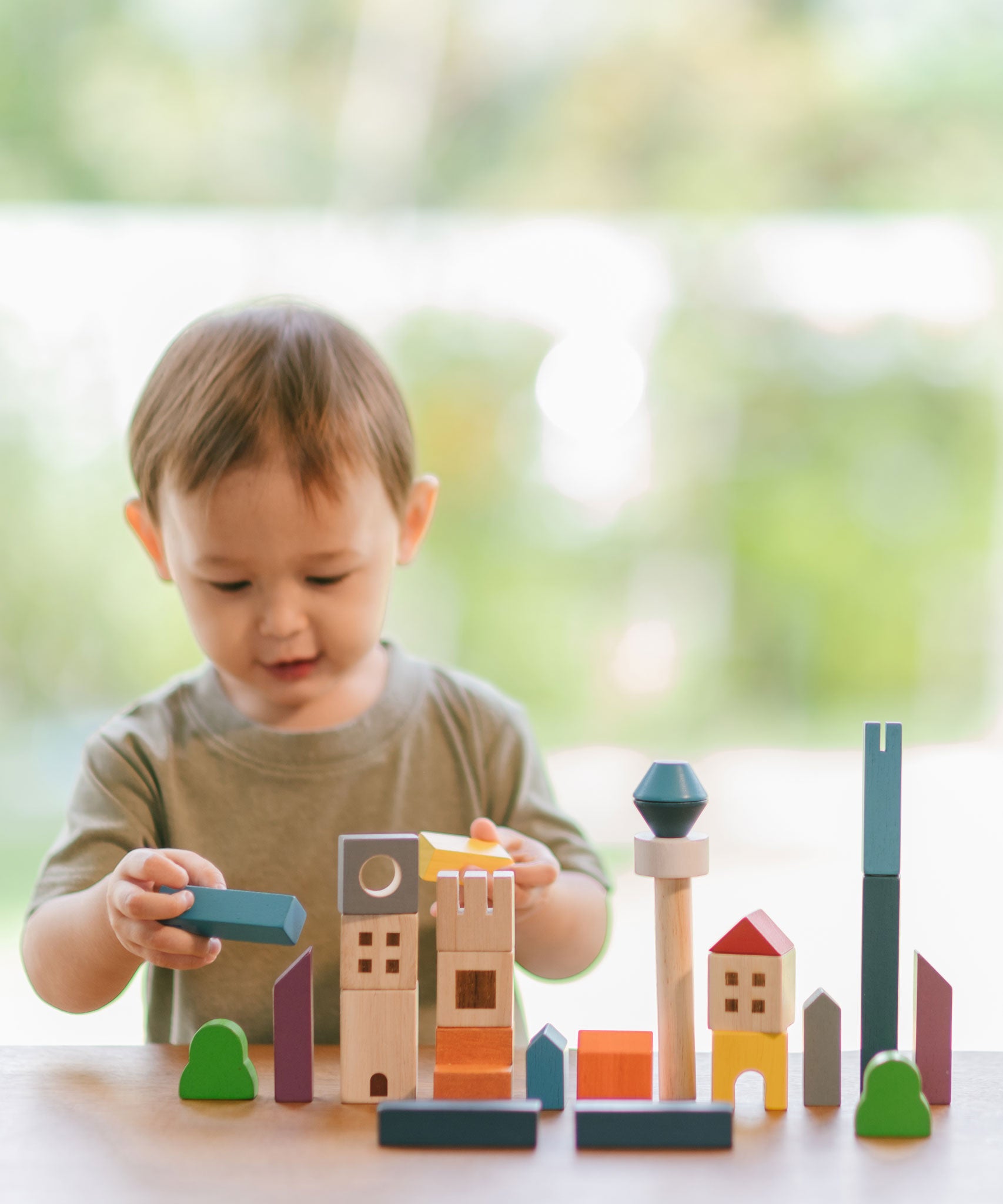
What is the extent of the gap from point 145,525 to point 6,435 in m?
2.28

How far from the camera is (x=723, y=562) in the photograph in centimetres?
300

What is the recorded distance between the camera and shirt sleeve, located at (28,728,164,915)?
0.77 meters

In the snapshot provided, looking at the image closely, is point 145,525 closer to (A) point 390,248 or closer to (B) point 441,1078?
(B) point 441,1078

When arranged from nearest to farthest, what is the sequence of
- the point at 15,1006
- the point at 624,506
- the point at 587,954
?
the point at 587,954 → the point at 15,1006 → the point at 624,506

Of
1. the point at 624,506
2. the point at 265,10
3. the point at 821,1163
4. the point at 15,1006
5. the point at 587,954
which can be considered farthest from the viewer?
the point at 624,506

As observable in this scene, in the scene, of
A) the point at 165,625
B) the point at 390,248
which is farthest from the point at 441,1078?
the point at 390,248

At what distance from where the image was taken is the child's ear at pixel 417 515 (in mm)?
853

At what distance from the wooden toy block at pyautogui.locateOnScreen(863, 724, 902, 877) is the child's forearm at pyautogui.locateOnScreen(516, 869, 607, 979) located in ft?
0.68

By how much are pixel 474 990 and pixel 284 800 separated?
0.29 meters

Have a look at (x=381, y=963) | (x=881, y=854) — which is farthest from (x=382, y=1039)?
(x=881, y=854)

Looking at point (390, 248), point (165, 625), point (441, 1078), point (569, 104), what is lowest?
point (441, 1078)

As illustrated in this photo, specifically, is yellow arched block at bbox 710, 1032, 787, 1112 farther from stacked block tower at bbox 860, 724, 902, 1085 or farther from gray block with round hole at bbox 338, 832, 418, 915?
gray block with round hole at bbox 338, 832, 418, 915

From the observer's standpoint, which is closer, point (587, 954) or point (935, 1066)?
point (935, 1066)

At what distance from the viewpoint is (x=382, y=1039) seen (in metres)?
0.61
